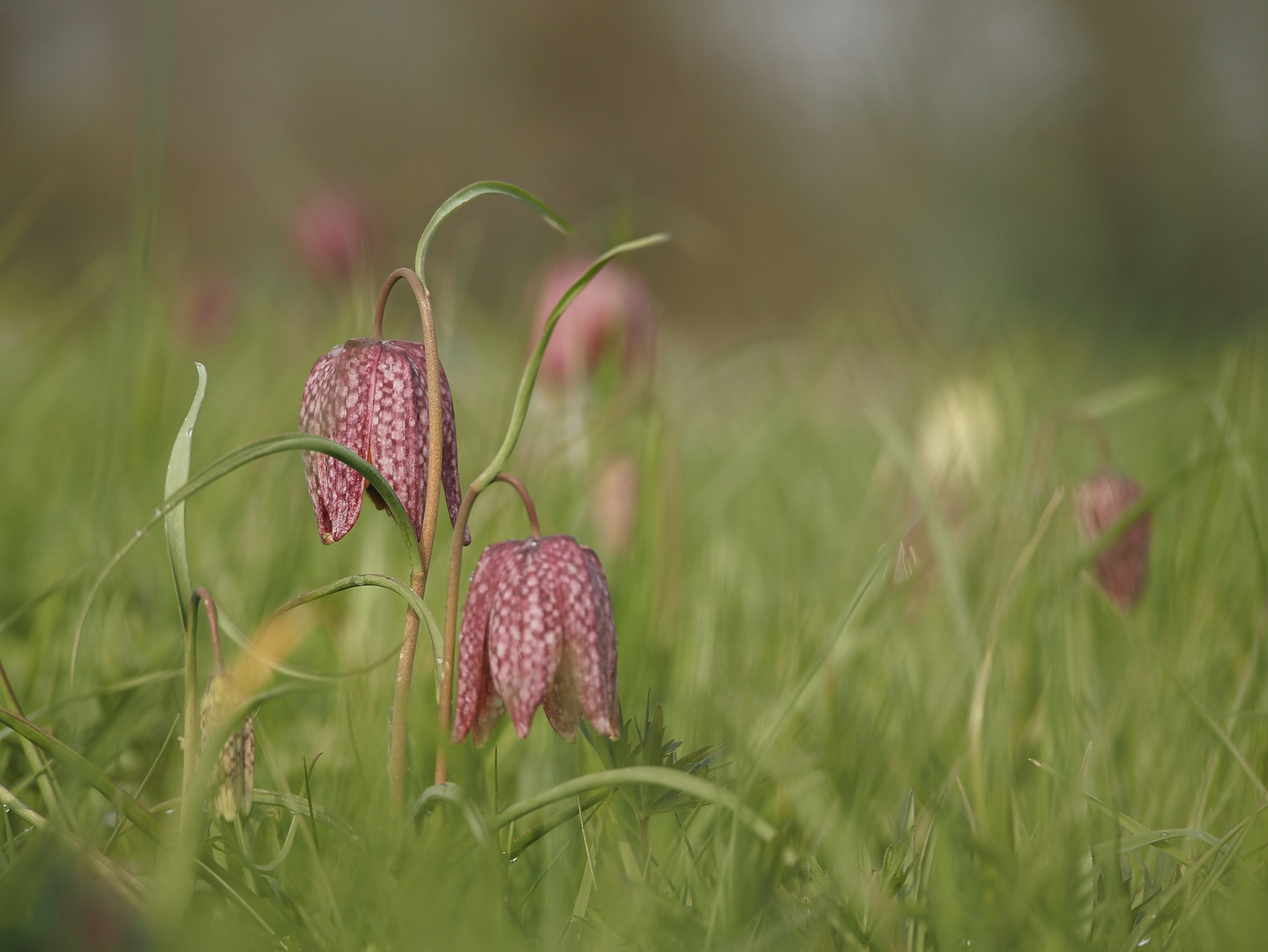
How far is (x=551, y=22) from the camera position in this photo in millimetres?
9852

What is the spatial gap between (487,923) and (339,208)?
1629 millimetres

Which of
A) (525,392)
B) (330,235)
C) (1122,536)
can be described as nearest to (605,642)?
(525,392)

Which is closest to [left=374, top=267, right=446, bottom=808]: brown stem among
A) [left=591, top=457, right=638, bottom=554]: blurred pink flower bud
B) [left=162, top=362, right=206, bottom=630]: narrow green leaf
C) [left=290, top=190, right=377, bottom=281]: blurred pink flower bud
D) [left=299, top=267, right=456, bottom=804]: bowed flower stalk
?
[left=299, top=267, right=456, bottom=804]: bowed flower stalk

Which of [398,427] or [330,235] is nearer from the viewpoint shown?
[398,427]

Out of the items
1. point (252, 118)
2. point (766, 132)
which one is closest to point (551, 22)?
point (766, 132)

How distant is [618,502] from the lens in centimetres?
141

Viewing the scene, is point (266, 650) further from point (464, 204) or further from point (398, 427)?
point (464, 204)

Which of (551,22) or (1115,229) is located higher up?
(551,22)

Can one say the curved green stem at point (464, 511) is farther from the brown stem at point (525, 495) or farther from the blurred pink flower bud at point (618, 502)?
the blurred pink flower bud at point (618, 502)

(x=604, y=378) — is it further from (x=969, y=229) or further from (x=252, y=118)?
(x=252, y=118)

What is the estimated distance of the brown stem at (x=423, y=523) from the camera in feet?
1.70

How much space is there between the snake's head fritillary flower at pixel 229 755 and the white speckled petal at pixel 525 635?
5.2 inches

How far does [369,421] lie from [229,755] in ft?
0.60

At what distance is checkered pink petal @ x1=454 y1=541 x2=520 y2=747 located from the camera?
572 mm
